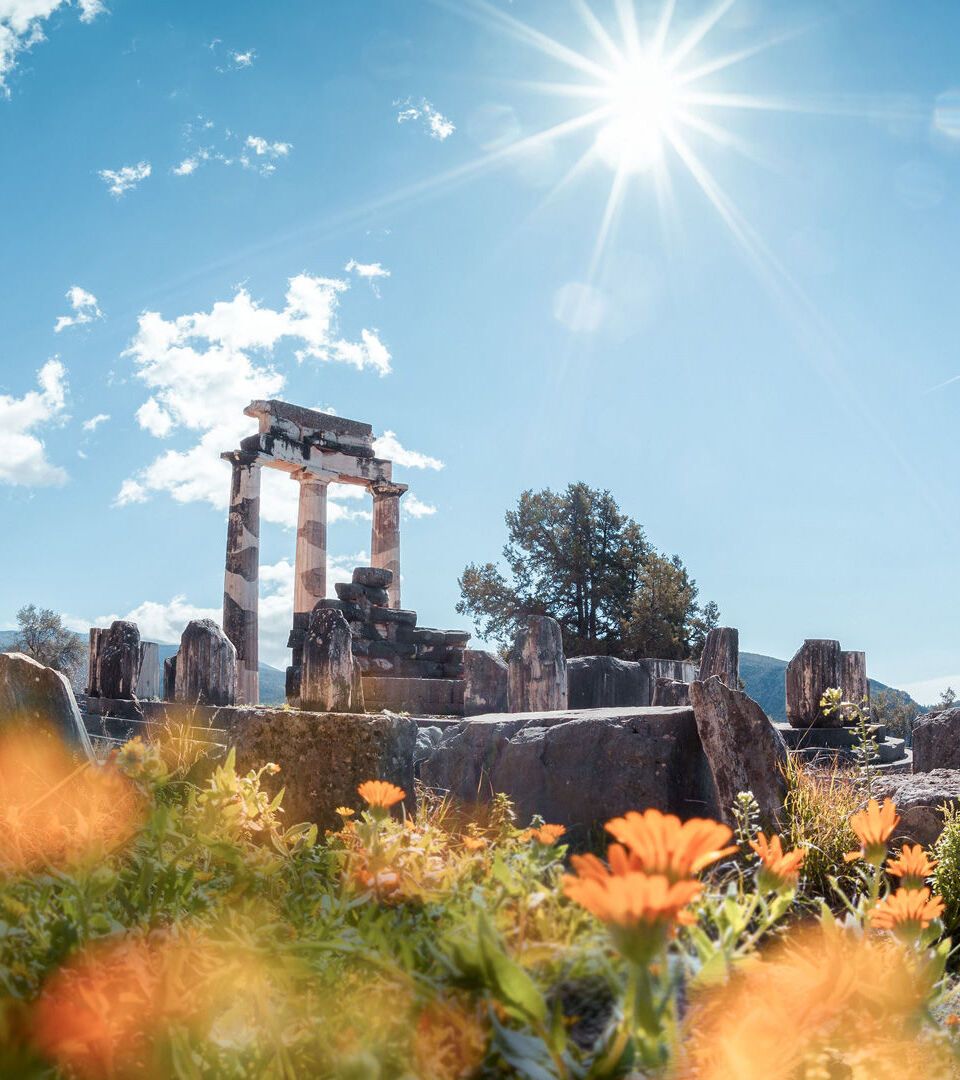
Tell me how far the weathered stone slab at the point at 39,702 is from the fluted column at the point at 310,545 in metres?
23.0

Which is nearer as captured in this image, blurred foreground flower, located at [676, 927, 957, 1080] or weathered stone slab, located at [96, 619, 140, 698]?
blurred foreground flower, located at [676, 927, 957, 1080]

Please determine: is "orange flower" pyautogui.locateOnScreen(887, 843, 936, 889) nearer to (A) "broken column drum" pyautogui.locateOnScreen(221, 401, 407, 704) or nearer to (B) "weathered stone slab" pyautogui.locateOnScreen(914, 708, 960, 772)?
(B) "weathered stone slab" pyautogui.locateOnScreen(914, 708, 960, 772)

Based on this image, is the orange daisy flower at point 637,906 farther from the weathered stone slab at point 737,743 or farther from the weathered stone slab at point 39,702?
the weathered stone slab at point 737,743

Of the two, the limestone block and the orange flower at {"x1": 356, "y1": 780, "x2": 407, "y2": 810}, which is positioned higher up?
the limestone block

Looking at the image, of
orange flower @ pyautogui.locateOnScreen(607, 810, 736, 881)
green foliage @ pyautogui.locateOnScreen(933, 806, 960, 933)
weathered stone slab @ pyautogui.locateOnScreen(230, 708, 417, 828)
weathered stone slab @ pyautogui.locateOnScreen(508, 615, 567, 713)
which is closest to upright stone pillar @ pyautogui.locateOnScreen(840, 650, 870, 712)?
weathered stone slab @ pyautogui.locateOnScreen(508, 615, 567, 713)

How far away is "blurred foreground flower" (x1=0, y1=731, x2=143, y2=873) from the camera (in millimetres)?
1796

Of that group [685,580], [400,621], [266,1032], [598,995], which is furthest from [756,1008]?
[685,580]

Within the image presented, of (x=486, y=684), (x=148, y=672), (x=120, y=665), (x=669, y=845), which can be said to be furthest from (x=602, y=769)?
(x=148, y=672)

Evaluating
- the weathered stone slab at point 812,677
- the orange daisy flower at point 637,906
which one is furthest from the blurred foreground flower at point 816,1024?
the weathered stone slab at point 812,677

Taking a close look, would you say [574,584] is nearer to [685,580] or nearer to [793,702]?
[685,580]

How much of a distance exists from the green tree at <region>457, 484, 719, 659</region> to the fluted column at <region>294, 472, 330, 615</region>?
34.2 feet

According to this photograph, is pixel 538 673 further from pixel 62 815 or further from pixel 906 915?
pixel 906 915

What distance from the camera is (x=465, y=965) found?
103 centimetres

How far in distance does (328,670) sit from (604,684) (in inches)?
273
